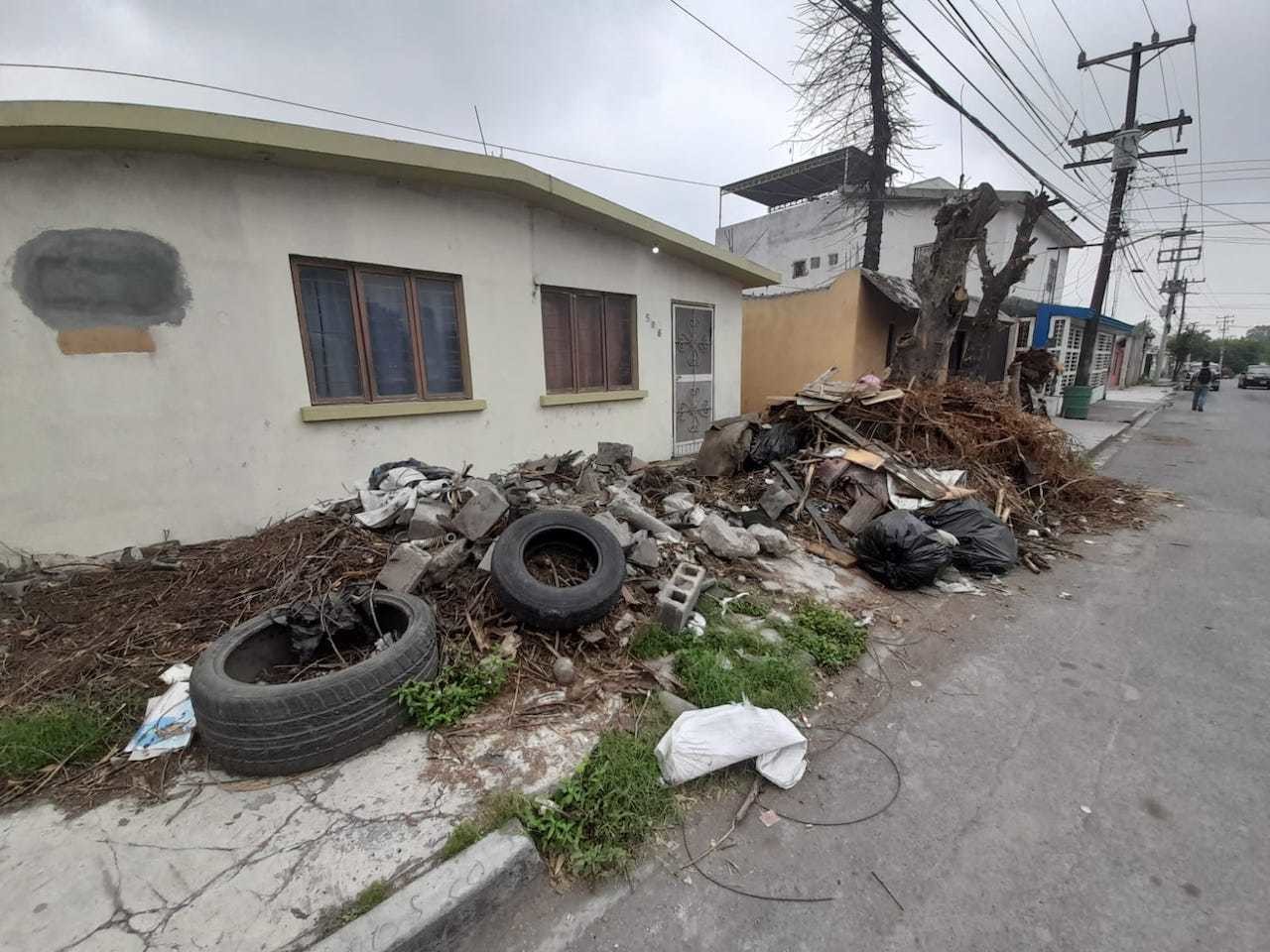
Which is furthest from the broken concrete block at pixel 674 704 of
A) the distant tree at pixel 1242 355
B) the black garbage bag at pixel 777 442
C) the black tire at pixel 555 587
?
the distant tree at pixel 1242 355

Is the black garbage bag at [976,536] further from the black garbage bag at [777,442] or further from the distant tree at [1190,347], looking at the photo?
the distant tree at [1190,347]

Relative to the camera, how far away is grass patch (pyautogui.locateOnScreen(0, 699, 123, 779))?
93.4 inches

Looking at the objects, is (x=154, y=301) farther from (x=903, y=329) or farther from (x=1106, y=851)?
(x=903, y=329)

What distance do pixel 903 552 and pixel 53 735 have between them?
567 centimetres

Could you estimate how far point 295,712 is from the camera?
2293 millimetres

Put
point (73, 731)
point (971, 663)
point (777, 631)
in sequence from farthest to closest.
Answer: point (777, 631), point (971, 663), point (73, 731)

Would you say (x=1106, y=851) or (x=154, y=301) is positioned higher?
(x=154, y=301)

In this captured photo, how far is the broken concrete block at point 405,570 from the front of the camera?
11.3ft

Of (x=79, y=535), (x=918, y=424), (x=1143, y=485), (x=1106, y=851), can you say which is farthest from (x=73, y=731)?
(x=1143, y=485)

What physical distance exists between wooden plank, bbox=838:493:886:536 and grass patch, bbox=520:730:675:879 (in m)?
3.83

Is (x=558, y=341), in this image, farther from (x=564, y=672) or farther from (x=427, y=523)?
(x=564, y=672)

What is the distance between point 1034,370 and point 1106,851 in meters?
13.6

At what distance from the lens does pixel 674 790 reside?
2.36m

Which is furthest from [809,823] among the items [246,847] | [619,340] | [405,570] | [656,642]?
[619,340]
